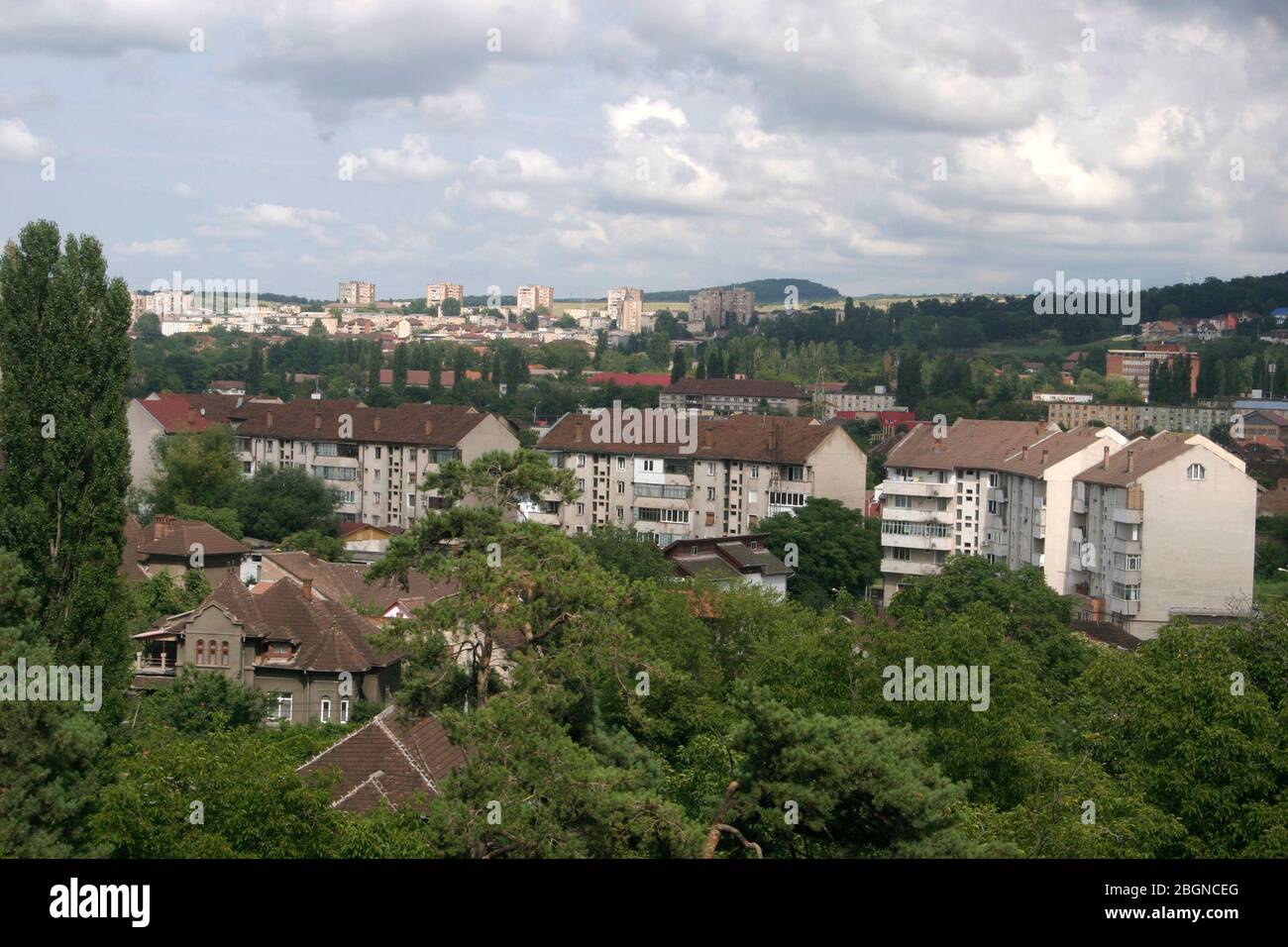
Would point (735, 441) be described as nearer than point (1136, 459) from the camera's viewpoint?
No

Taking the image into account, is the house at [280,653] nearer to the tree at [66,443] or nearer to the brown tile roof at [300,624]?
the brown tile roof at [300,624]

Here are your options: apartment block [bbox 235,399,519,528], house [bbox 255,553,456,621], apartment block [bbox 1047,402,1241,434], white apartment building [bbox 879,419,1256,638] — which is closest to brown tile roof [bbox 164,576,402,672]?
house [bbox 255,553,456,621]

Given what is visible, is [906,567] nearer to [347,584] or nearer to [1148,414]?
[347,584]

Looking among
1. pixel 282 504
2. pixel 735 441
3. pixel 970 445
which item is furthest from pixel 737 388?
pixel 282 504

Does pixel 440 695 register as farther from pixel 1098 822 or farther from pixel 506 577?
pixel 1098 822

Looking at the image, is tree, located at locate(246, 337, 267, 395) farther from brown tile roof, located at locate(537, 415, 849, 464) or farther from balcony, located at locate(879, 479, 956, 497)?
balcony, located at locate(879, 479, 956, 497)
